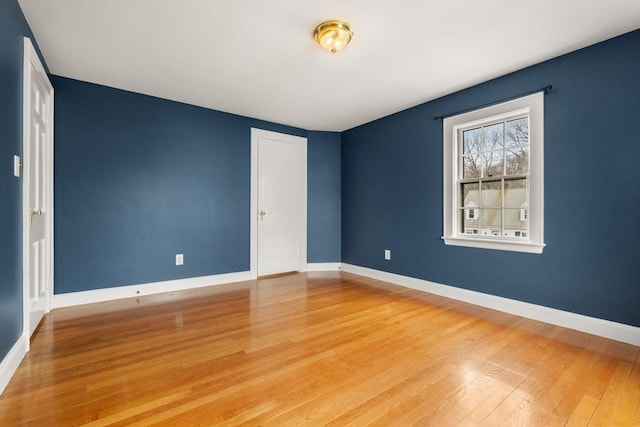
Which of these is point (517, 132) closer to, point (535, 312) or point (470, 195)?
point (470, 195)

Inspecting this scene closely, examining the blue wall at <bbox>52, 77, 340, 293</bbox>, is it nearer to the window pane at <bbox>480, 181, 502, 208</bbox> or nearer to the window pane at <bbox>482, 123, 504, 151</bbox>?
the window pane at <bbox>482, 123, 504, 151</bbox>

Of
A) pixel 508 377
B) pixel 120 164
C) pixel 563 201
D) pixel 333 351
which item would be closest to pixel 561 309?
pixel 563 201

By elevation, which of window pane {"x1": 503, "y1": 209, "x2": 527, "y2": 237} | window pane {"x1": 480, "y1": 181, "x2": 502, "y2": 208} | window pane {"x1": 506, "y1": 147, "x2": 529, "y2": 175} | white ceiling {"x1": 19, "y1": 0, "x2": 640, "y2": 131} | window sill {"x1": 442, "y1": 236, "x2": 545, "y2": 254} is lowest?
window sill {"x1": 442, "y1": 236, "x2": 545, "y2": 254}

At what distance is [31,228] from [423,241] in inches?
151

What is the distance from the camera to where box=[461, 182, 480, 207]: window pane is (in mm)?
3295

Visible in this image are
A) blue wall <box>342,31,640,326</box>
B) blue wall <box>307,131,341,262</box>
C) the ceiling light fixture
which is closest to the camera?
the ceiling light fixture

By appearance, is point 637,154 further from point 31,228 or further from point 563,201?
point 31,228

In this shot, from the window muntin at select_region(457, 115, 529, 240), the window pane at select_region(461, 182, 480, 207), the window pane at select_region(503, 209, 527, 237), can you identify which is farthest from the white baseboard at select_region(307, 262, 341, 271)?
the window pane at select_region(503, 209, 527, 237)

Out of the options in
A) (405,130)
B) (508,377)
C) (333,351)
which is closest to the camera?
(508,377)

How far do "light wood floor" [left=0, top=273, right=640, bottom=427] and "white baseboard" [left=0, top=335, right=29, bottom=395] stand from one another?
48 millimetres

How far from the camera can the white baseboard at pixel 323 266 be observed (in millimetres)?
4918

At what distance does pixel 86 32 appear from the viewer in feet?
7.55

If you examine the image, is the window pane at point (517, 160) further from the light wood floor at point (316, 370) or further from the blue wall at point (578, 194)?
the light wood floor at point (316, 370)

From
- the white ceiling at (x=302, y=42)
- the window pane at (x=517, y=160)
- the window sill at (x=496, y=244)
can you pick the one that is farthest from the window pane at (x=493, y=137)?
the window sill at (x=496, y=244)
